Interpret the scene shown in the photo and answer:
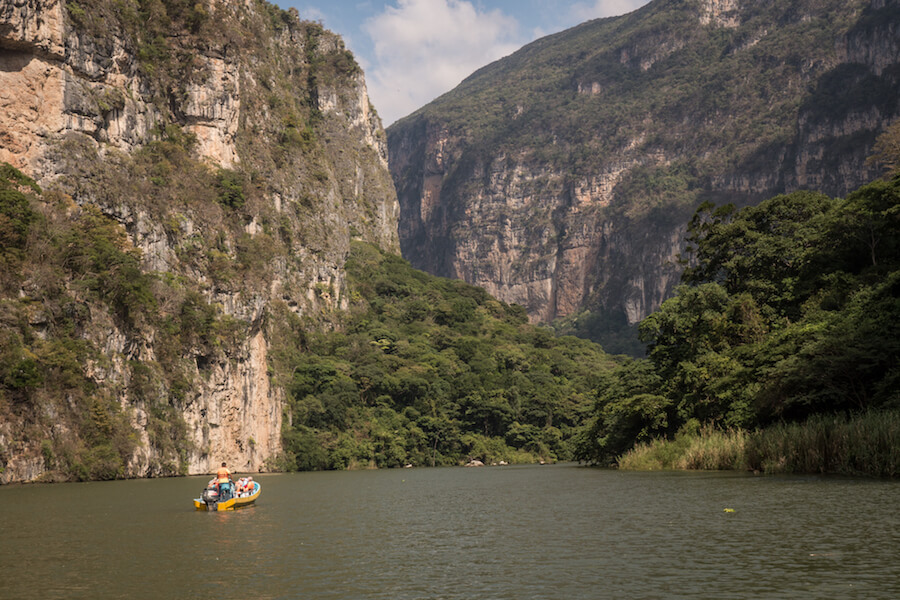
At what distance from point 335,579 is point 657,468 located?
3797 centimetres

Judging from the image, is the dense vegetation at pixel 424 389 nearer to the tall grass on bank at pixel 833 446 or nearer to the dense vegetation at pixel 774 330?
the dense vegetation at pixel 774 330

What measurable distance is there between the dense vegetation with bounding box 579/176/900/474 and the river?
6.49 m

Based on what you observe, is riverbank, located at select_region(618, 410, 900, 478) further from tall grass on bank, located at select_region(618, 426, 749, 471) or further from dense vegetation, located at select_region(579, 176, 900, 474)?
dense vegetation, located at select_region(579, 176, 900, 474)

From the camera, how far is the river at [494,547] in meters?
17.5

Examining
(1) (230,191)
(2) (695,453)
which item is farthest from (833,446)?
(1) (230,191)

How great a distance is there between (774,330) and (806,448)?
15.5m

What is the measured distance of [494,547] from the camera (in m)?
23.3

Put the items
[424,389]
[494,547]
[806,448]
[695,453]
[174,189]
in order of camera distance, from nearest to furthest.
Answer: [494,547] < [806,448] < [695,453] < [174,189] < [424,389]

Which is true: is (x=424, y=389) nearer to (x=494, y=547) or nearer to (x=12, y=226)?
(x=12, y=226)

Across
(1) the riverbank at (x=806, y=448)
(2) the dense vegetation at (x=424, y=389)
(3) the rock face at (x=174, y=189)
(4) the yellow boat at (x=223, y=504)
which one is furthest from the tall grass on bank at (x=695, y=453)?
(2) the dense vegetation at (x=424, y=389)

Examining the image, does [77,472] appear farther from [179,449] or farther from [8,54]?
[8,54]

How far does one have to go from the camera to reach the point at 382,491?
166 ft

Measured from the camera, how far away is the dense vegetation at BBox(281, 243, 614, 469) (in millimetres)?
102875

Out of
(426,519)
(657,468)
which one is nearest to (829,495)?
(426,519)
